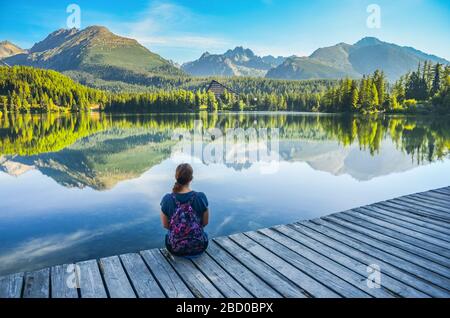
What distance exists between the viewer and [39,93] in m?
136

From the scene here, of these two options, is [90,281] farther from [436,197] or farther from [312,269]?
[436,197]

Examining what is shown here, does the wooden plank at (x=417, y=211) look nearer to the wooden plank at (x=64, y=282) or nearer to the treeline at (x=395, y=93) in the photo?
the wooden plank at (x=64, y=282)

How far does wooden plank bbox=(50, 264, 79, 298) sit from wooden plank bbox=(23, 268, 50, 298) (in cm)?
7

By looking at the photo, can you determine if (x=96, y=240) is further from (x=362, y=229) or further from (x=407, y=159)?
(x=407, y=159)

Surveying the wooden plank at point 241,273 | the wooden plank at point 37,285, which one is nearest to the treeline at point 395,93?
the wooden plank at point 241,273

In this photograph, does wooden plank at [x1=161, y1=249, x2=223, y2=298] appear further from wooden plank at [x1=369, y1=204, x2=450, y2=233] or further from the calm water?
wooden plank at [x1=369, y1=204, x2=450, y2=233]

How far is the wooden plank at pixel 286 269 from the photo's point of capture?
4.43 metres

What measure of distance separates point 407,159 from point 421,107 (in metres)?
66.5

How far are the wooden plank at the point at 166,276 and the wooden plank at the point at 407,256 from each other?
10.9 feet

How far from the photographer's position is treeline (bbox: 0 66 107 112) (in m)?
126

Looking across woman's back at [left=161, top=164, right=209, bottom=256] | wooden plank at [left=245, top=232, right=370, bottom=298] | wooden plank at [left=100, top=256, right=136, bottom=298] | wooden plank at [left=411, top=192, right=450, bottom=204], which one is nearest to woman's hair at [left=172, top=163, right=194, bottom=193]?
woman's back at [left=161, top=164, right=209, bottom=256]

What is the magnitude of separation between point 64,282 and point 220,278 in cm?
203

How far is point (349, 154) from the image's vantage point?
2541 cm
